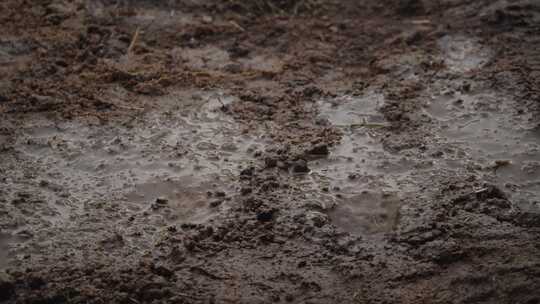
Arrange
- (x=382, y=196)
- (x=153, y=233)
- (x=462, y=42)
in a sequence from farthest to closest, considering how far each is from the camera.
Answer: (x=462, y=42), (x=382, y=196), (x=153, y=233)

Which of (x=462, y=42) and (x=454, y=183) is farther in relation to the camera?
(x=462, y=42)

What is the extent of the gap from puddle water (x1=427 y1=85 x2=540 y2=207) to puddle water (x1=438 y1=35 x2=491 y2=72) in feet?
1.24

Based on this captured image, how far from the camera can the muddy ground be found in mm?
3256

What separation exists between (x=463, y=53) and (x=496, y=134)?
104 cm

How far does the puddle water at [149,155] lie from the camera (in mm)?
3822

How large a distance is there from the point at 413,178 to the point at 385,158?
0.25m

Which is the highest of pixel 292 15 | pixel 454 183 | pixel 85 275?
pixel 292 15

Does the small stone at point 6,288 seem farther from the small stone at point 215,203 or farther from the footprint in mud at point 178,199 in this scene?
the small stone at point 215,203

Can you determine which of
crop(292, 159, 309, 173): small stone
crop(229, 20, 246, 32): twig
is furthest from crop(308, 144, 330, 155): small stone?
crop(229, 20, 246, 32): twig

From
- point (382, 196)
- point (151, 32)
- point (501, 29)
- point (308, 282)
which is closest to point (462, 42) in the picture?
point (501, 29)

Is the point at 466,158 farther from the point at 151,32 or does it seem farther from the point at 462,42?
the point at 151,32

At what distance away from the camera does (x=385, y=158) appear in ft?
13.5

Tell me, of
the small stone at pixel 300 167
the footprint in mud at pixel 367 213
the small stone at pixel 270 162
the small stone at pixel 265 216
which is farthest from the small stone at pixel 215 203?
the footprint in mud at pixel 367 213

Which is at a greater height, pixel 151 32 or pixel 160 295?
pixel 151 32
